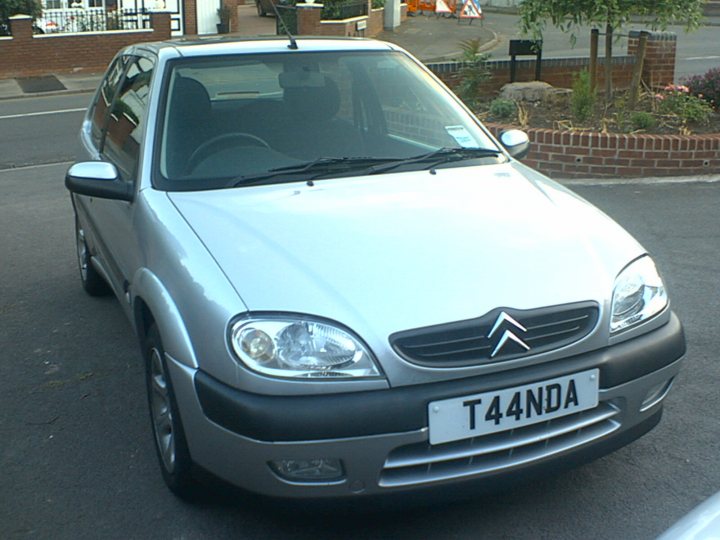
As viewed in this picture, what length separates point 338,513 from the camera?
10.2ft

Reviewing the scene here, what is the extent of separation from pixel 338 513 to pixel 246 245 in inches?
39.1

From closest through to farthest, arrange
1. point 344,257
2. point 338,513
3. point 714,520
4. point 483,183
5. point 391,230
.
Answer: point 714,520 → point 338,513 → point 344,257 → point 391,230 → point 483,183

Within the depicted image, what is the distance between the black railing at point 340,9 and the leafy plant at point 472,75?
48.9 feet

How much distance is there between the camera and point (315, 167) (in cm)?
418

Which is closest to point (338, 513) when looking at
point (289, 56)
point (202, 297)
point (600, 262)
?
point (202, 297)

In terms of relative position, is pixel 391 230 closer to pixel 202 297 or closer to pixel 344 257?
pixel 344 257

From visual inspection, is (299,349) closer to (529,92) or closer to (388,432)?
(388,432)

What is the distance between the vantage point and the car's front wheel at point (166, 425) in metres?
3.40

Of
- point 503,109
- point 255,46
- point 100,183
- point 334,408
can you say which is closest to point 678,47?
point 503,109

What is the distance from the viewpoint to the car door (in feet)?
14.0

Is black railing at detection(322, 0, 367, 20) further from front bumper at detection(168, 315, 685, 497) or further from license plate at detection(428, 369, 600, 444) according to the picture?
license plate at detection(428, 369, 600, 444)

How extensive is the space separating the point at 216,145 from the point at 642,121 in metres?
5.80

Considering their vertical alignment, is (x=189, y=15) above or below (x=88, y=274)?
above

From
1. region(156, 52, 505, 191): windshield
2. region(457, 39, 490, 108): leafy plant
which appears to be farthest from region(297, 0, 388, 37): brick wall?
region(156, 52, 505, 191): windshield
